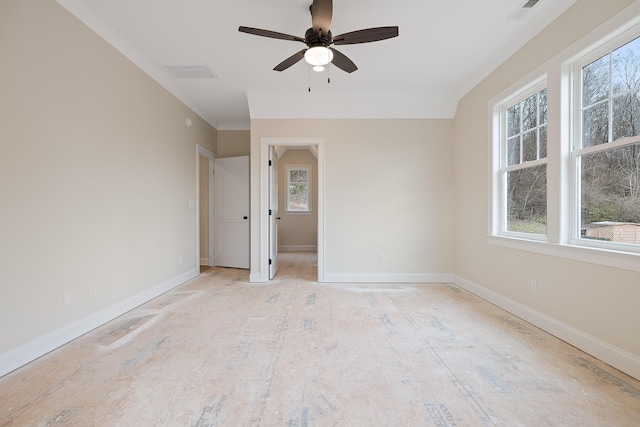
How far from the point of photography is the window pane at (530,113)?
276cm

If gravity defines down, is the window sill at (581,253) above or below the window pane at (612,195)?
below

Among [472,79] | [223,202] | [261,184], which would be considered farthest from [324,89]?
[223,202]

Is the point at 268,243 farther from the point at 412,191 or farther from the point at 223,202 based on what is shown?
the point at 412,191

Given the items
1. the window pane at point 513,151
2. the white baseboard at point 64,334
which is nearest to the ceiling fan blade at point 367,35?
the window pane at point 513,151

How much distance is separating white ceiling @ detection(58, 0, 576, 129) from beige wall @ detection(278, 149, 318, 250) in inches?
135

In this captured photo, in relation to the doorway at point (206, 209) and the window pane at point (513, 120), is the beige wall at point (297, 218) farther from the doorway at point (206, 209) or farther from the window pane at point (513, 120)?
the window pane at point (513, 120)

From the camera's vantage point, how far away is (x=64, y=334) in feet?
7.21

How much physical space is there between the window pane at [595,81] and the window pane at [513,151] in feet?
2.60

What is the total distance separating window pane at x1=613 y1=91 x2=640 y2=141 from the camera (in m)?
1.86

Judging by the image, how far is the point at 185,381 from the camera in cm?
171

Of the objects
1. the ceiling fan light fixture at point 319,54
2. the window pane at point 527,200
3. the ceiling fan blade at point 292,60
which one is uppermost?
the ceiling fan blade at point 292,60

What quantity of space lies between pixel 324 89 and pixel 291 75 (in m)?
0.61

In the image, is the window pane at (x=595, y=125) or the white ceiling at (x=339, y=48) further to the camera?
the white ceiling at (x=339, y=48)

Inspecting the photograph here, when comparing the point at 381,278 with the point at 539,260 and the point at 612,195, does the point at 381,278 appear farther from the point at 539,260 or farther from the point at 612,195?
the point at 612,195
